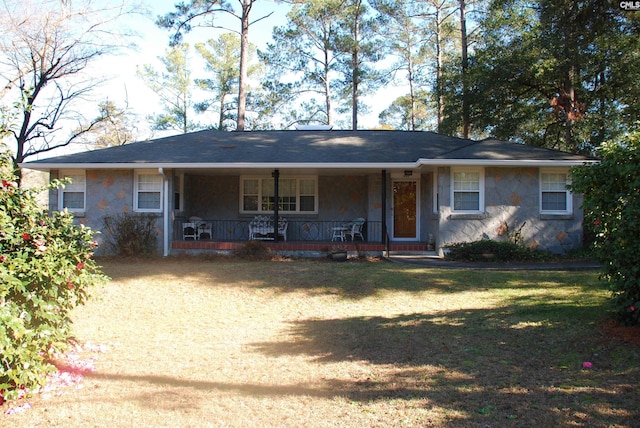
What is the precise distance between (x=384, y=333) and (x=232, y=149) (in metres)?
11.0

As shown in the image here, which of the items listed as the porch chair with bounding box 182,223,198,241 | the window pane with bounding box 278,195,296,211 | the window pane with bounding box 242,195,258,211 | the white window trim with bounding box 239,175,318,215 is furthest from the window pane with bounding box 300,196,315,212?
the porch chair with bounding box 182,223,198,241

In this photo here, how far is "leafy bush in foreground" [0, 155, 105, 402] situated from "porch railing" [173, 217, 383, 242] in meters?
11.3

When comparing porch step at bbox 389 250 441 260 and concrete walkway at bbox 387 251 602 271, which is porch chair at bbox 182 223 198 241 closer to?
porch step at bbox 389 250 441 260

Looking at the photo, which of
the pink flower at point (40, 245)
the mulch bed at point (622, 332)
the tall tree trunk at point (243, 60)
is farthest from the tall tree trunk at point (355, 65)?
Answer: the pink flower at point (40, 245)

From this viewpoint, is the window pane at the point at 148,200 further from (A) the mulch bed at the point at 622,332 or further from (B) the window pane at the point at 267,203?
(A) the mulch bed at the point at 622,332

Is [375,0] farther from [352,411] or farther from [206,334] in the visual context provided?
[352,411]

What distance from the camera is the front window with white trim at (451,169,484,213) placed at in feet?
45.5

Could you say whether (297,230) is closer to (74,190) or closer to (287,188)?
(287,188)

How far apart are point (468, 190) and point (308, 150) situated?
528 cm

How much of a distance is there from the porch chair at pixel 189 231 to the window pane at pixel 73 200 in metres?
3.11

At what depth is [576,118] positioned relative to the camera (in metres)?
20.6

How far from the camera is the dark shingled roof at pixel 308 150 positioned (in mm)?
14320

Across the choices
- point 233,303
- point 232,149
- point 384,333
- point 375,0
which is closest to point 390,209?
point 232,149

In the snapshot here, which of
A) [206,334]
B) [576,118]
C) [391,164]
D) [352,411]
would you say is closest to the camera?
[352,411]
